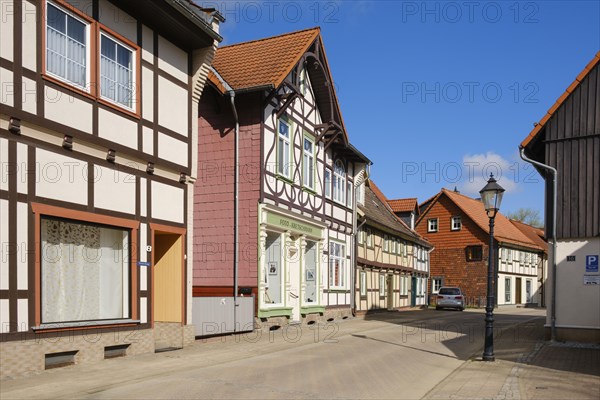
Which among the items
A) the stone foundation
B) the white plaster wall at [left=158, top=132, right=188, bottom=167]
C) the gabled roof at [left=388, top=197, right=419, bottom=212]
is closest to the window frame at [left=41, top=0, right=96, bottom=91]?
the white plaster wall at [left=158, top=132, right=188, bottom=167]

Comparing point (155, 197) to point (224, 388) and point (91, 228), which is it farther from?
point (224, 388)

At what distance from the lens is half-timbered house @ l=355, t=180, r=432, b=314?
30.4m

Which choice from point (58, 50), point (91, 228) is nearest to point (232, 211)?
point (91, 228)

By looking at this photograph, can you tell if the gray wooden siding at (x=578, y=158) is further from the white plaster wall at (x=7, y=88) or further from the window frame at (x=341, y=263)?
the white plaster wall at (x=7, y=88)

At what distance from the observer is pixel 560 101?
16625 millimetres

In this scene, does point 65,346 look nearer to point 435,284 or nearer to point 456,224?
point 456,224

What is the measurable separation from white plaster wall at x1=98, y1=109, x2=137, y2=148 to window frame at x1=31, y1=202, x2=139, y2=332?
1578 millimetres

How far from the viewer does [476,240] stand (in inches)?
1818

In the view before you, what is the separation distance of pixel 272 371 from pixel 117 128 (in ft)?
18.7

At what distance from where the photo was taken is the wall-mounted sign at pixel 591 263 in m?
15.9

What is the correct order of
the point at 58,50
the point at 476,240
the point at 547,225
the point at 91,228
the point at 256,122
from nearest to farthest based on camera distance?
the point at 58,50, the point at 91,228, the point at 547,225, the point at 256,122, the point at 476,240

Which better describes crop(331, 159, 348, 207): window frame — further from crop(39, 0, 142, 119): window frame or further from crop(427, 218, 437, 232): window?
crop(427, 218, 437, 232): window

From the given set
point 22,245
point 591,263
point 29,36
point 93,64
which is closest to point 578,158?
point 591,263

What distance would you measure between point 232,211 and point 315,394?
10826mm
